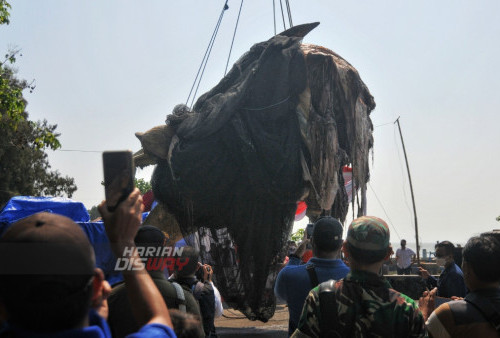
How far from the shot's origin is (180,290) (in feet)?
12.1

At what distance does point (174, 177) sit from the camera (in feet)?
25.1

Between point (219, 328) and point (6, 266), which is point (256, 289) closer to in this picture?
point (219, 328)

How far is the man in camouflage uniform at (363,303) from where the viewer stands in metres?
2.90

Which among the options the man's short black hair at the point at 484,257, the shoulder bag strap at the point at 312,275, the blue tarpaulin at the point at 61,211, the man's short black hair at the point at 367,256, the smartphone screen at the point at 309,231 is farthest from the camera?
the blue tarpaulin at the point at 61,211

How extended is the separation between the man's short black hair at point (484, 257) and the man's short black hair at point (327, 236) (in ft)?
3.37

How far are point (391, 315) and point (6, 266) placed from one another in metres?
1.90

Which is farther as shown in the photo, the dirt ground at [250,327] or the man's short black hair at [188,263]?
the dirt ground at [250,327]

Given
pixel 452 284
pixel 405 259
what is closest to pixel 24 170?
pixel 405 259

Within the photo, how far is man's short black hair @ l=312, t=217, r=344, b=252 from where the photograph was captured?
4.16m

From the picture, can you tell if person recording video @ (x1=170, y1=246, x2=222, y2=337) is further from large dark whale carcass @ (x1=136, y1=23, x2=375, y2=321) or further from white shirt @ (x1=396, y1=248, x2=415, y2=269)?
white shirt @ (x1=396, y1=248, x2=415, y2=269)

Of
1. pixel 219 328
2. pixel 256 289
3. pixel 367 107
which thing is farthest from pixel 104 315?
pixel 219 328

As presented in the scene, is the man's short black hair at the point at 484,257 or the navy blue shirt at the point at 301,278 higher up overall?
the man's short black hair at the point at 484,257

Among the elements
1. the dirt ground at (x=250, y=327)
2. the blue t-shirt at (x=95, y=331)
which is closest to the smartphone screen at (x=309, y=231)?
the dirt ground at (x=250, y=327)

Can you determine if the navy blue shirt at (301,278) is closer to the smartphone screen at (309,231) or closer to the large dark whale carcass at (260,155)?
the smartphone screen at (309,231)
